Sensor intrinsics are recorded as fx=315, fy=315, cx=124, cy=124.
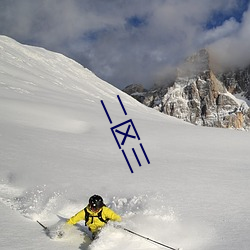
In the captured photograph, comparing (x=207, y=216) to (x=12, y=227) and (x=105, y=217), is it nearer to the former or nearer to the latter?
(x=105, y=217)

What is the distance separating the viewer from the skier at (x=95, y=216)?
601 centimetres

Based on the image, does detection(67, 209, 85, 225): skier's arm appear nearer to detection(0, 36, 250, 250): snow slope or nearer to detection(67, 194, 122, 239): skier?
detection(67, 194, 122, 239): skier

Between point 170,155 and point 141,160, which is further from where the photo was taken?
point 170,155

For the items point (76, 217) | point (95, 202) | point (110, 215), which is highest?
point (95, 202)

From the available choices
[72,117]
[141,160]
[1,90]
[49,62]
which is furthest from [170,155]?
[49,62]

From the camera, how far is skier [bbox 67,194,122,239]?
6.01 metres

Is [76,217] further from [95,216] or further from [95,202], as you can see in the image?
[95,202]

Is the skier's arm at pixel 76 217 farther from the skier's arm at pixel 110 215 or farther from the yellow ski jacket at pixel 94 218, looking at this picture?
the skier's arm at pixel 110 215

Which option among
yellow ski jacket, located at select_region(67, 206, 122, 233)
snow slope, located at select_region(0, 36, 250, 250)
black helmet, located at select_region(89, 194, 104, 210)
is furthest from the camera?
yellow ski jacket, located at select_region(67, 206, 122, 233)

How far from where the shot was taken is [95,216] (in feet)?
20.0

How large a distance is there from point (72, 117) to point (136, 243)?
14.7 meters

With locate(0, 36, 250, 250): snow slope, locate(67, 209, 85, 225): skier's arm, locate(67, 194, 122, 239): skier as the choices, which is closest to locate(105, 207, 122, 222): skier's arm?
locate(67, 194, 122, 239): skier

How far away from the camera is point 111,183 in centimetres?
859

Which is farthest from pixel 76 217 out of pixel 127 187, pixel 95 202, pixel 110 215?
pixel 127 187
